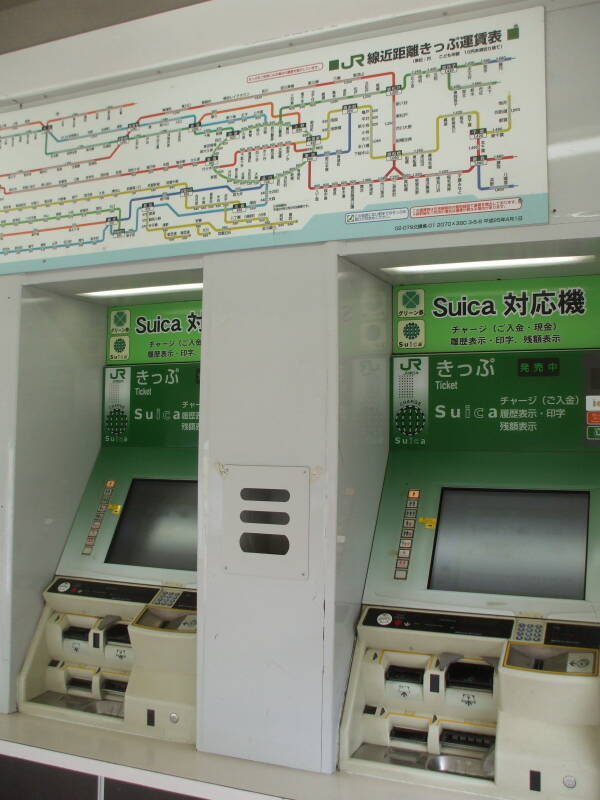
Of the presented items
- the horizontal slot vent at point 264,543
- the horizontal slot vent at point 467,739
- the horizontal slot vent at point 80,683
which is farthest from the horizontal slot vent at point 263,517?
the horizontal slot vent at point 80,683

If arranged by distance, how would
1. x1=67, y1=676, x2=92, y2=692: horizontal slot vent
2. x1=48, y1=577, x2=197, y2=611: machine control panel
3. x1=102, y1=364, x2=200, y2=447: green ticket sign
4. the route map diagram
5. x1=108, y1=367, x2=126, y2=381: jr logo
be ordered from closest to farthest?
1. the route map diagram
2. x1=48, y1=577, x2=197, y2=611: machine control panel
3. x1=67, y1=676, x2=92, y2=692: horizontal slot vent
4. x1=102, y1=364, x2=200, y2=447: green ticket sign
5. x1=108, y1=367, x2=126, y2=381: jr logo

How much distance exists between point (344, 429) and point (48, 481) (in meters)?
1.39

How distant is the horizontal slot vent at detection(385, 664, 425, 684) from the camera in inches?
93.8

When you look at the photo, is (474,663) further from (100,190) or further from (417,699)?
(100,190)

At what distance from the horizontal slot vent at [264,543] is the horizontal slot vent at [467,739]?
78cm

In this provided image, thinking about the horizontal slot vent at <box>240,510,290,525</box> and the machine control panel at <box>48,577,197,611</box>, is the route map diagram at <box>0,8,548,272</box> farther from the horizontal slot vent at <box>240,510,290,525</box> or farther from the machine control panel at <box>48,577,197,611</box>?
the machine control panel at <box>48,577,197,611</box>

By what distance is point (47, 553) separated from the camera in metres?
3.03

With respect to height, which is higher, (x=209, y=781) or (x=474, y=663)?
(x=474, y=663)

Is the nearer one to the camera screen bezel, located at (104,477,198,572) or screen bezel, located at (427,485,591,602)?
screen bezel, located at (427,485,591,602)

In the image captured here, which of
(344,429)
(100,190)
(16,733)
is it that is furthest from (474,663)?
(100,190)

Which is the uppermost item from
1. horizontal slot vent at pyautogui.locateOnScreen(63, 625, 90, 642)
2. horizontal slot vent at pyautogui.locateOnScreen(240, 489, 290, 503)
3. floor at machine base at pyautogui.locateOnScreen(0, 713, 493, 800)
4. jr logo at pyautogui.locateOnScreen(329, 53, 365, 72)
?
jr logo at pyautogui.locateOnScreen(329, 53, 365, 72)

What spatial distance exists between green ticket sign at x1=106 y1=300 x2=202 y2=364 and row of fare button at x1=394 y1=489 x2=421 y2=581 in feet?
3.69

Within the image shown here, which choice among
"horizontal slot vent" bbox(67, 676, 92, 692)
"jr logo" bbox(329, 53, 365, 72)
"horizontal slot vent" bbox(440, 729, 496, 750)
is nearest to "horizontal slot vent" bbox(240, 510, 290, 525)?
"horizontal slot vent" bbox(440, 729, 496, 750)

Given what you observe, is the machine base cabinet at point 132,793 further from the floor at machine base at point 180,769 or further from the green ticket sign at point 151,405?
the green ticket sign at point 151,405
